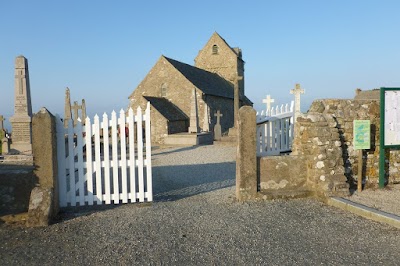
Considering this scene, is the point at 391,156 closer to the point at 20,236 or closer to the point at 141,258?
the point at 141,258

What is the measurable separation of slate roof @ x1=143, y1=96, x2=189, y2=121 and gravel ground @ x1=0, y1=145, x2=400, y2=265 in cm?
1942

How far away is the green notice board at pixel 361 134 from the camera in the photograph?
259 inches

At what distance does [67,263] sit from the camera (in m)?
3.66

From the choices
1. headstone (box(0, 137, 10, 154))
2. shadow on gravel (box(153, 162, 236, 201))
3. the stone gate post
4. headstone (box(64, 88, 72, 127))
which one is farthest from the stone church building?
the stone gate post

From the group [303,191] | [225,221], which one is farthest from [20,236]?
[303,191]

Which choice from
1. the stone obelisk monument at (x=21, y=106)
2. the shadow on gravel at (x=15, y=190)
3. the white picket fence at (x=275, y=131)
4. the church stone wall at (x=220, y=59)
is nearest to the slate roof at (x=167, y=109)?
the stone obelisk monument at (x=21, y=106)

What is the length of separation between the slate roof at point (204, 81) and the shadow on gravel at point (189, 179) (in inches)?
699

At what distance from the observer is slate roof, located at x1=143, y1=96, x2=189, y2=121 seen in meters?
25.4

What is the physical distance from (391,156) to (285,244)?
14.8ft

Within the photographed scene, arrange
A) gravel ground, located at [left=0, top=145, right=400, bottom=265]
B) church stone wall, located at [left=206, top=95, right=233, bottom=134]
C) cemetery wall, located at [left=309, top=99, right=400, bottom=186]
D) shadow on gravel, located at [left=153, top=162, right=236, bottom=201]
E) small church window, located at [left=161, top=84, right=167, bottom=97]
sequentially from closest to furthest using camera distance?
gravel ground, located at [left=0, top=145, right=400, bottom=265] → cemetery wall, located at [left=309, top=99, right=400, bottom=186] → shadow on gravel, located at [left=153, top=162, right=236, bottom=201] → church stone wall, located at [left=206, top=95, right=233, bottom=134] → small church window, located at [left=161, top=84, right=167, bottom=97]

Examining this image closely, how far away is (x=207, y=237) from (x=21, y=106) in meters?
13.1

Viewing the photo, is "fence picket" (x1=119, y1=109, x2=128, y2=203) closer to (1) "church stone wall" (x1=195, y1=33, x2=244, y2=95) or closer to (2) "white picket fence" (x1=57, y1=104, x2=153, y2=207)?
(2) "white picket fence" (x1=57, y1=104, x2=153, y2=207)

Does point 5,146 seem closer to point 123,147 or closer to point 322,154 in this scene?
point 123,147

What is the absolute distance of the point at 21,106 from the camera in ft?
46.6
